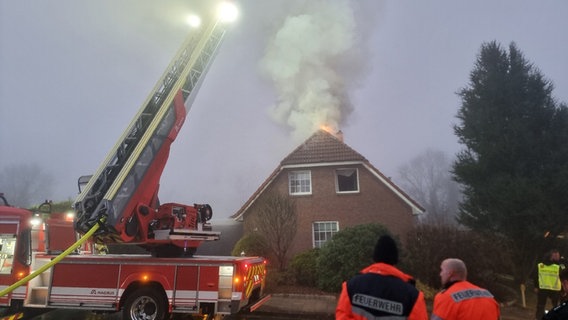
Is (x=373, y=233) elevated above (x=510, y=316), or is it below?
above

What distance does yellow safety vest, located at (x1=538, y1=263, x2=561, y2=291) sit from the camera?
7.59 metres

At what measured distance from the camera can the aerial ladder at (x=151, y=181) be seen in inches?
253

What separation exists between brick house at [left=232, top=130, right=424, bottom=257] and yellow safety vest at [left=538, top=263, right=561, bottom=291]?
7.58 m

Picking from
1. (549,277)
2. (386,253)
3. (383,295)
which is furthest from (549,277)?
(383,295)

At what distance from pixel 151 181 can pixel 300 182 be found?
10.4 meters

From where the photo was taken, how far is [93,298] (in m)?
6.66

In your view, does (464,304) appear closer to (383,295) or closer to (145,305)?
(383,295)

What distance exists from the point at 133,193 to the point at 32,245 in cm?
280

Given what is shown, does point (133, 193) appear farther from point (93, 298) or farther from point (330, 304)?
point (330, 304)

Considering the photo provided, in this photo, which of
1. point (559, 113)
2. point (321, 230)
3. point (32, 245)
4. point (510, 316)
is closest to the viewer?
point (32, 245)

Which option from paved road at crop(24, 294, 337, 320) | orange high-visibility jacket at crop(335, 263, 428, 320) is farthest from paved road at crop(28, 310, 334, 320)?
orange high-visibility jacket at crop(335, 263, 428, 320)

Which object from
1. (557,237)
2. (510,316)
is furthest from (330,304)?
(557,237)

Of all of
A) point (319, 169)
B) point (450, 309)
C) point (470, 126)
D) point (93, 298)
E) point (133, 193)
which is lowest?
point (93, 298)

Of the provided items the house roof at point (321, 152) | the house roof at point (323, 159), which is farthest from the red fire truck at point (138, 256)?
the house roof at point (321, 152)
